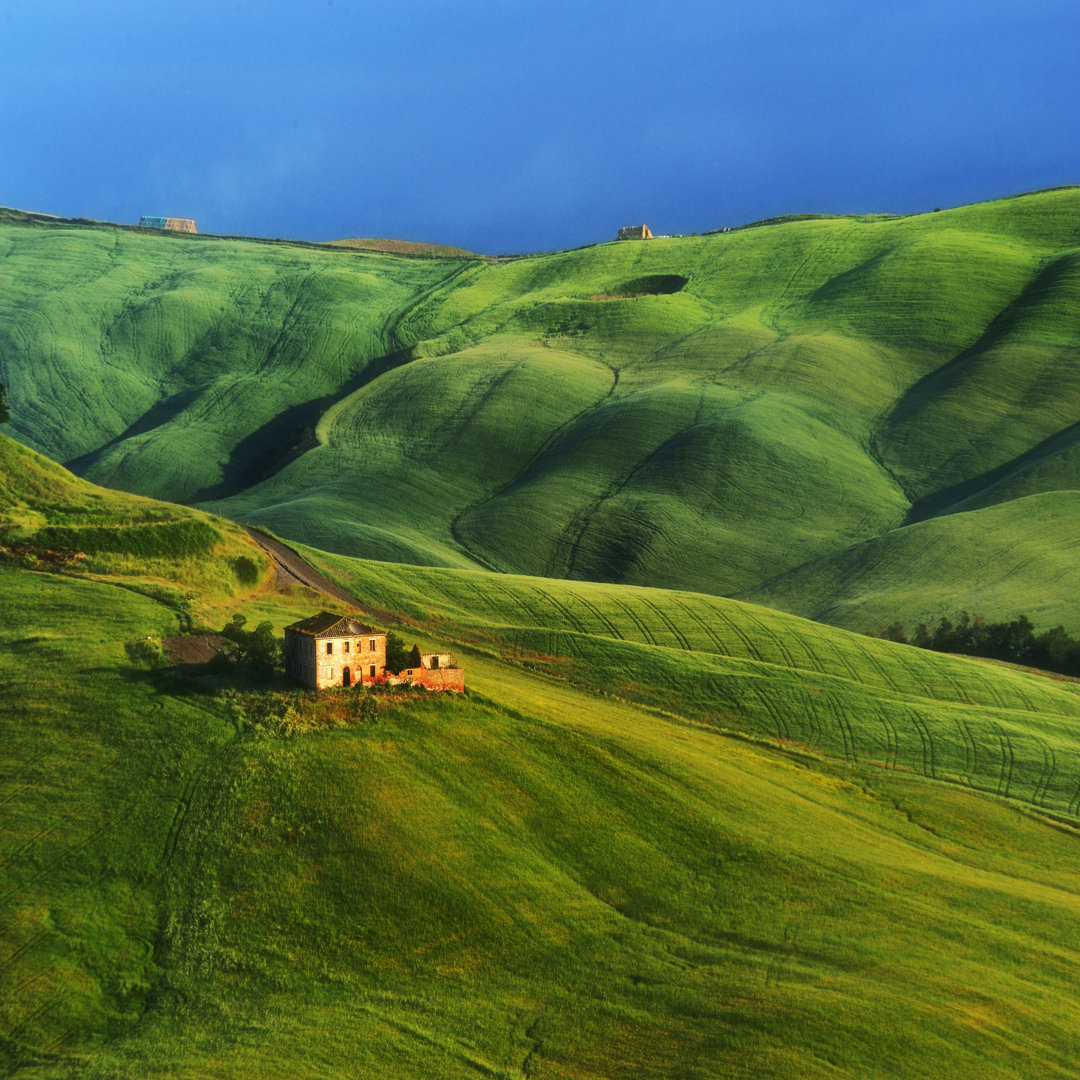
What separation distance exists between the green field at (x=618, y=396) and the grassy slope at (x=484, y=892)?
1698 inches

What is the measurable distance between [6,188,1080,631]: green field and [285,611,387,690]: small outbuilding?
43.3 meters

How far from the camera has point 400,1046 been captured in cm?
2878

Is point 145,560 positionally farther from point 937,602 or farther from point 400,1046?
point 937,602

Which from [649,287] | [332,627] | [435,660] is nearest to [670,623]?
[435,660]

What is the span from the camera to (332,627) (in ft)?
138

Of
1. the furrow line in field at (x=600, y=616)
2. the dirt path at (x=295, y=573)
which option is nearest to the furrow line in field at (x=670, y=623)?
the furrow line in field at (x=600, y=616)

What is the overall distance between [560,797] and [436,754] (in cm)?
439

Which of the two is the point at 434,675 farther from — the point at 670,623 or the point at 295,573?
the point at 670,623

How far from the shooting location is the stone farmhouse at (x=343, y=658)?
42000 mm

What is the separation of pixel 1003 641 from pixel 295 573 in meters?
46.7

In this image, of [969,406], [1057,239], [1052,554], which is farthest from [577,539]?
[1057,239]

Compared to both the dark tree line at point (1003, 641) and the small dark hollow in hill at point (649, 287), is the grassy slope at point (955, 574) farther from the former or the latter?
the small dark hollow in hill at point (649, 287)

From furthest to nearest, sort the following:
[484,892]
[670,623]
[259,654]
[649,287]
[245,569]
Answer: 1. [649,287]
2. [670,623]
3. [245,569]
4. [259,654]
5. [484,892]

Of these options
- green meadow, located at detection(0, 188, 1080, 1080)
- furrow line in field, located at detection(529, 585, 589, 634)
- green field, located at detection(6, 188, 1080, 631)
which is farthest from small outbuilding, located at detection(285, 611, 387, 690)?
green field, located at detection(6, 188, 1080, 631)
